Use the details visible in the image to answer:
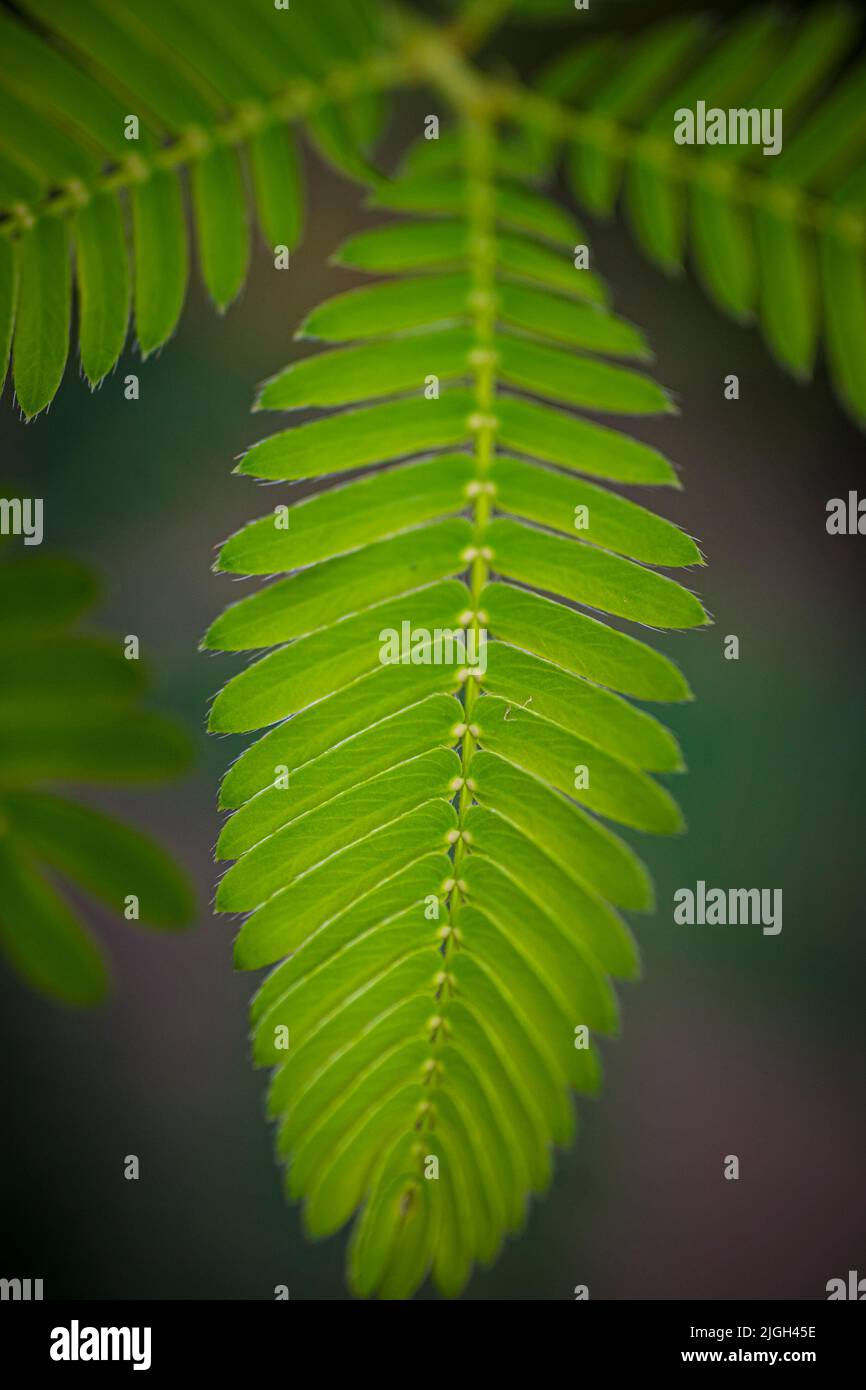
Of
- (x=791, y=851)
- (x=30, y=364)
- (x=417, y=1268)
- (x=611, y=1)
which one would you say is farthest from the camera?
(x=791, y=851)

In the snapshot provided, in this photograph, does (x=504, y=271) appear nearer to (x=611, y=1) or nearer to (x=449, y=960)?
(x=449, y=960)

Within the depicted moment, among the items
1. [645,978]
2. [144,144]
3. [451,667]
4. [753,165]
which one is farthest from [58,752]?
[645,978]

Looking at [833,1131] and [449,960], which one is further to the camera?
[833,1131]

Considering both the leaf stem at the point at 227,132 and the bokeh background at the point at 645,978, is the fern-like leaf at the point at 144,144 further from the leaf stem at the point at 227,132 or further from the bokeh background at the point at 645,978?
the bokeh background at the point at 645,978

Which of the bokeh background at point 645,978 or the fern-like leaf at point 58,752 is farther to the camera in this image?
the bokeh background at point 645,978

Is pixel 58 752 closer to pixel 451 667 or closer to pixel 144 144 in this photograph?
pixel 451 667

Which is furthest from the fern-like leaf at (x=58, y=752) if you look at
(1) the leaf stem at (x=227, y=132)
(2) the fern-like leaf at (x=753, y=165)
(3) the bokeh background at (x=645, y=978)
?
(3) the bokeh background at (x=645, y=978)
